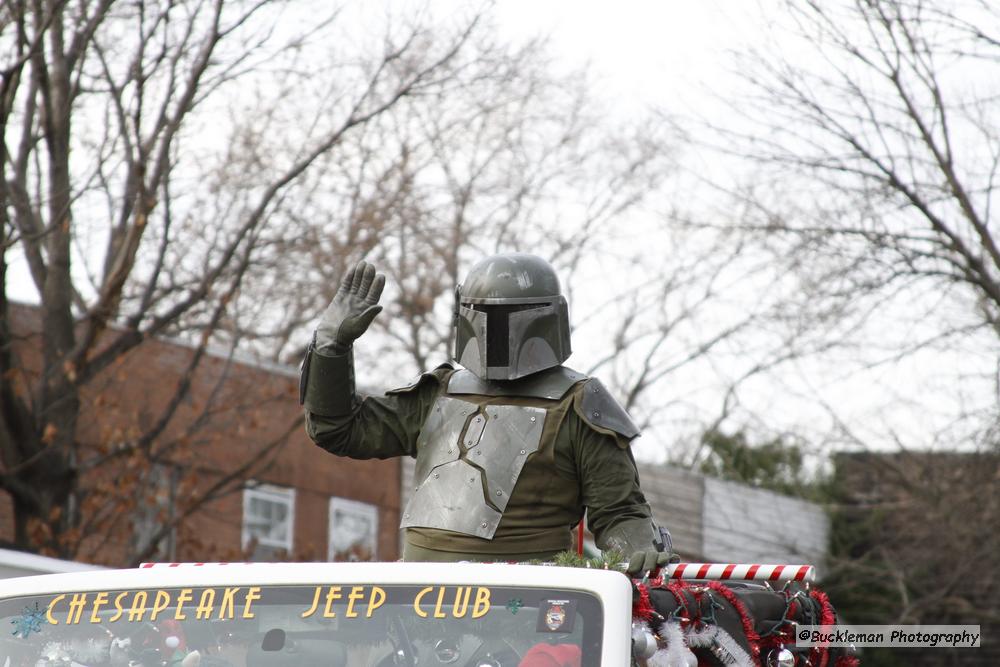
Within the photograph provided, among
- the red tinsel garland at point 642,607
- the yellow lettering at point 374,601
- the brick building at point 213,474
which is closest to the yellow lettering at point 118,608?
the yellow lettering at point 374,601

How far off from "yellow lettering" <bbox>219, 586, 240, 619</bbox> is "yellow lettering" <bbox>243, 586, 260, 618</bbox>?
0.09ft

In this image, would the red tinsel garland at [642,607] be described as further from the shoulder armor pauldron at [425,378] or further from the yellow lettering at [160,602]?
the shoulder armor pauldron at [425,378]

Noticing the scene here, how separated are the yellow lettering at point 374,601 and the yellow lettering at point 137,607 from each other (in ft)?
1.75

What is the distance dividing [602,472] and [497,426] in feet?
1.22

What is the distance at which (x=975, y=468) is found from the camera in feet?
49.5

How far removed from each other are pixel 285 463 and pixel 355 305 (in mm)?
15580

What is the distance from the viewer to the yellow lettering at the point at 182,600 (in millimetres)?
3510

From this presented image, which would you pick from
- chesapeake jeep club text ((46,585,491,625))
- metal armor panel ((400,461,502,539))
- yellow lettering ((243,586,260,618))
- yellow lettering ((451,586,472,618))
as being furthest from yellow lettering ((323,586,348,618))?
metal armor panel ((400,461,502,539))

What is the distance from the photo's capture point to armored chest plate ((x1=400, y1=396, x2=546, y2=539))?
16.1 ft

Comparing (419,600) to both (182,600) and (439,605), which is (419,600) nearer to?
(439,605)

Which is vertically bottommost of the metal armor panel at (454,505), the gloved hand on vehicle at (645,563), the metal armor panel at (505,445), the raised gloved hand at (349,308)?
the gloved hand on vehicle at (645,563)

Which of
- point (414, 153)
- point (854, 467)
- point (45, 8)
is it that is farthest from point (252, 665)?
point (854, 467)

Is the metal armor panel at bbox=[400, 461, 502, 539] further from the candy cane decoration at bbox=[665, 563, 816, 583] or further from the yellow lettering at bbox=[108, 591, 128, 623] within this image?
the yellow lettering at bbox=[108, 591, 128, 623]

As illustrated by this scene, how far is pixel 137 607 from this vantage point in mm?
3549
